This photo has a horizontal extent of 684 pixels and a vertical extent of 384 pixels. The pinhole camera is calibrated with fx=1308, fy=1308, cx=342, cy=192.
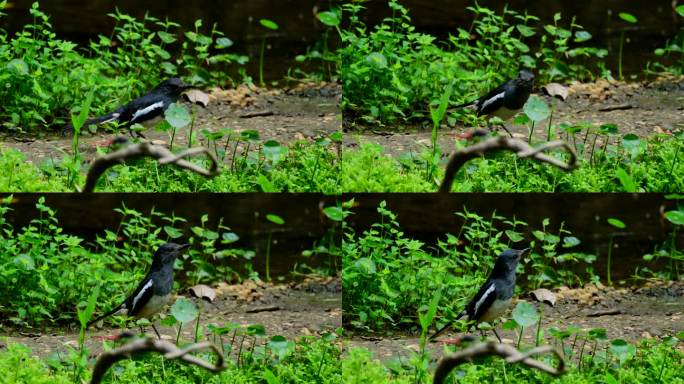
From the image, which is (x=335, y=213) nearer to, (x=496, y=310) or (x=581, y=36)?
(x=496, y=310)

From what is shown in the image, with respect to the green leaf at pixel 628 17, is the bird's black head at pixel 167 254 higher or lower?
lower

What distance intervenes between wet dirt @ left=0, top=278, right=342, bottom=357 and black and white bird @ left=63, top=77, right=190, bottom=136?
3.01 feet

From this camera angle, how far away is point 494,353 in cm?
580

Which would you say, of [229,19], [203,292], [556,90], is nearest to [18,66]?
[229,19]

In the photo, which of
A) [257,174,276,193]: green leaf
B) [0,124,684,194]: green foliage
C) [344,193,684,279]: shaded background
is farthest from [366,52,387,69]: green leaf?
[257,174,276,193]: green leaf

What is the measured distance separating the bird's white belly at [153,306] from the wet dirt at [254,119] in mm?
780

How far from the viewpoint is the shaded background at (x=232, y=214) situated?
6.43m

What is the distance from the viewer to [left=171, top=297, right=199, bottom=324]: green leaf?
631 centimetres

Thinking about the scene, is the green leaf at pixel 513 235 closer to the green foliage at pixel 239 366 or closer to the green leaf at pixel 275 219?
the green foliage at pixel 239 366

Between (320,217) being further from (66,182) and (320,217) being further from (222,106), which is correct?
(66,182)

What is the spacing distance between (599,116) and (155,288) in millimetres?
2446

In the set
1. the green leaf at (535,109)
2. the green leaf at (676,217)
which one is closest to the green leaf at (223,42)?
the green leaf at (535,109)

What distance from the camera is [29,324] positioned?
20.9 feet

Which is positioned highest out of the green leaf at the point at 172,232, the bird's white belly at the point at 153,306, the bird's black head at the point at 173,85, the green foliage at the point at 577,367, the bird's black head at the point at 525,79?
the bird's black head at the point at 525,79
